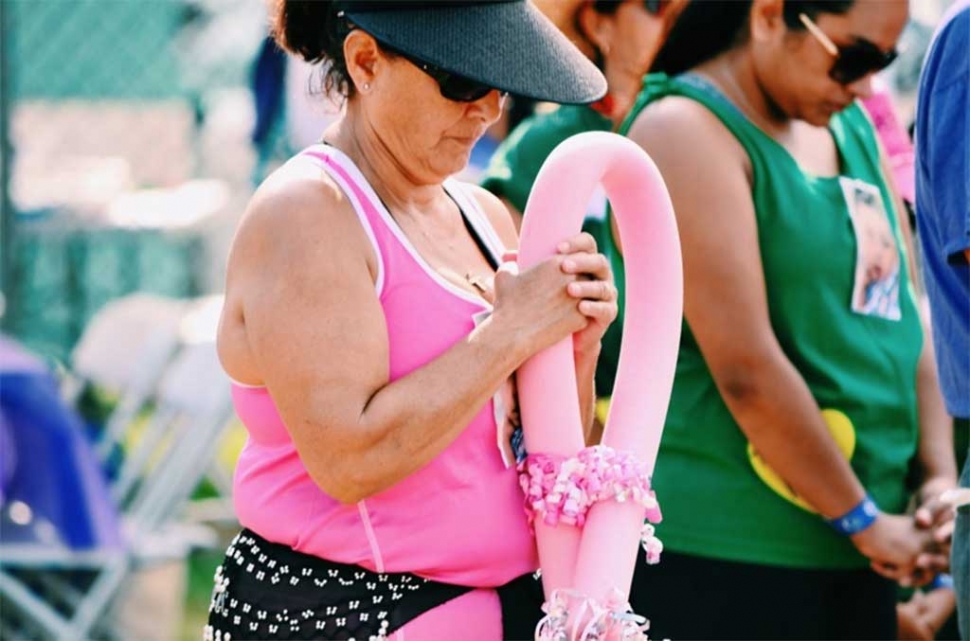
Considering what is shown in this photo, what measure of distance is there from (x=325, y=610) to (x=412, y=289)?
0.43m

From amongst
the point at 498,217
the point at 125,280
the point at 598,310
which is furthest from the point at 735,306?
the point at 125,280

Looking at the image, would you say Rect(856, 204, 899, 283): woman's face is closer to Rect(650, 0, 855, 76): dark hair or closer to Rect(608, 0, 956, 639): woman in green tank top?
Rect(608, 0, 956, 639): woman in green tank top

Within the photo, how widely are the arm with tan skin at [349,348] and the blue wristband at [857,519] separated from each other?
1.11 metres

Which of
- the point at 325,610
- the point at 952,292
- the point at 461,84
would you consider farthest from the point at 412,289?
the point at 952,292

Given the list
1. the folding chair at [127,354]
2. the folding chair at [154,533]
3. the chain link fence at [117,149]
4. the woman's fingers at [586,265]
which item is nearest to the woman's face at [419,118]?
the woman's fingers at [586,265]

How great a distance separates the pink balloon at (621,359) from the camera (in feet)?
6.84

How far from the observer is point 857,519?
2.99 meters

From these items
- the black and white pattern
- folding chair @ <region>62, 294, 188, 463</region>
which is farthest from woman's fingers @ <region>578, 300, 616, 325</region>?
folding chair @ <region>62, 294, 188, 463</region>

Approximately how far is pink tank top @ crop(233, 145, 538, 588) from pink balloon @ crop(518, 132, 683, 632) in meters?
0.07

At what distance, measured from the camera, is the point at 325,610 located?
7.00 feet

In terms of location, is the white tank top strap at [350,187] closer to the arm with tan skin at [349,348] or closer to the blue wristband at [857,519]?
the arm with tan skin at [349,348]

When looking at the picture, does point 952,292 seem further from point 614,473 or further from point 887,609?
point 887,609

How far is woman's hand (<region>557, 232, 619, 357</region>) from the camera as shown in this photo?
207 centimetres

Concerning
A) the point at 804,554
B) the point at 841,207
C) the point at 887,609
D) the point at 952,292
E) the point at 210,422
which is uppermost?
the point at 952,292
